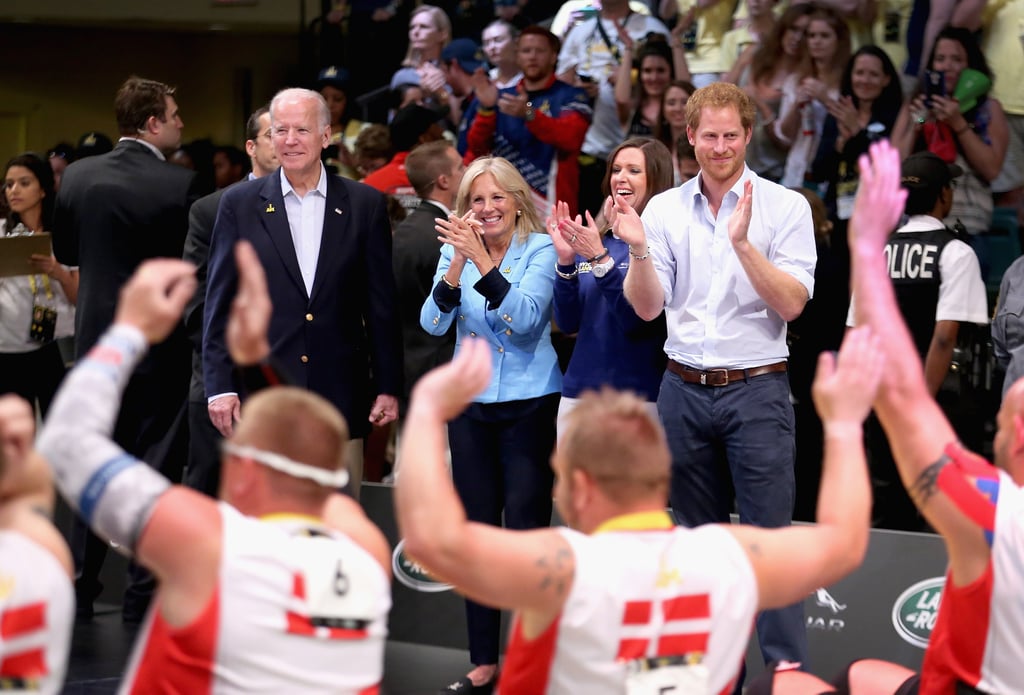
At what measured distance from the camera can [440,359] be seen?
607 cm

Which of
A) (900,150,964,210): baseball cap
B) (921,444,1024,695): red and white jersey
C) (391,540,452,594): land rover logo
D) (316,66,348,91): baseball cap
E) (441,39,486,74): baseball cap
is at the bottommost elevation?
(391,540,452,594): land rover logo

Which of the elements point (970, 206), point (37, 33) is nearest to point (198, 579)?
point (970, 206)

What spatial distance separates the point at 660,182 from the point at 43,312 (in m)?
3.14

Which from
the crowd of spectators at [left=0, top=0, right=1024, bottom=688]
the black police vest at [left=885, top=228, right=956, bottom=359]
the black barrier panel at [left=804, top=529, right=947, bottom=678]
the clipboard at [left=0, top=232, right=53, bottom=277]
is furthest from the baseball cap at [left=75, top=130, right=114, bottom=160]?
the black barrier panel at [left=804, top=529, right=947, bottom=678]

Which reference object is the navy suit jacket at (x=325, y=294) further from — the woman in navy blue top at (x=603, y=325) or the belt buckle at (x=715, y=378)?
the belt buckle at (x=715, y=378)

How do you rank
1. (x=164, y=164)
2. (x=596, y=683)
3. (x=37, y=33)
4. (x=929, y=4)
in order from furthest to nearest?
1. (x=37, y=33)
2. (x=929, y=4)
3. (x=164, y=164)
4. (x=596, y=683)

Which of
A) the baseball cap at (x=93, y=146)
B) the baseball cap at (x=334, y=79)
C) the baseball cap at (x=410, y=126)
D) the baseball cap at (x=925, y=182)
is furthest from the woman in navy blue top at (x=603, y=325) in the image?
the baseball cap at (x=334, y=79)

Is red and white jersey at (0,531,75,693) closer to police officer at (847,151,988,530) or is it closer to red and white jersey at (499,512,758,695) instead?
red and white jersey at (499,512,758,695)

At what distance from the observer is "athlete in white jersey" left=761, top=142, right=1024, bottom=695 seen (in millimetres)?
2924

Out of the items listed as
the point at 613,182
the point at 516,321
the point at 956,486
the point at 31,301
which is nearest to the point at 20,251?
the point at 31,301

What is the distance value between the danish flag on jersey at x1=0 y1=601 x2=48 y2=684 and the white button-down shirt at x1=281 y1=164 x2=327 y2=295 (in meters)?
2.70

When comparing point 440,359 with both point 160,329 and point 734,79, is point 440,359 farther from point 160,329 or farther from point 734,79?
point 160,329

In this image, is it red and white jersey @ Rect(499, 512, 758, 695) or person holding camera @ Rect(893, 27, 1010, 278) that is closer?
red and white jersey @ Rect(499, 512, 758, 695)

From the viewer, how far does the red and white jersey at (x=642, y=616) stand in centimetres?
259
